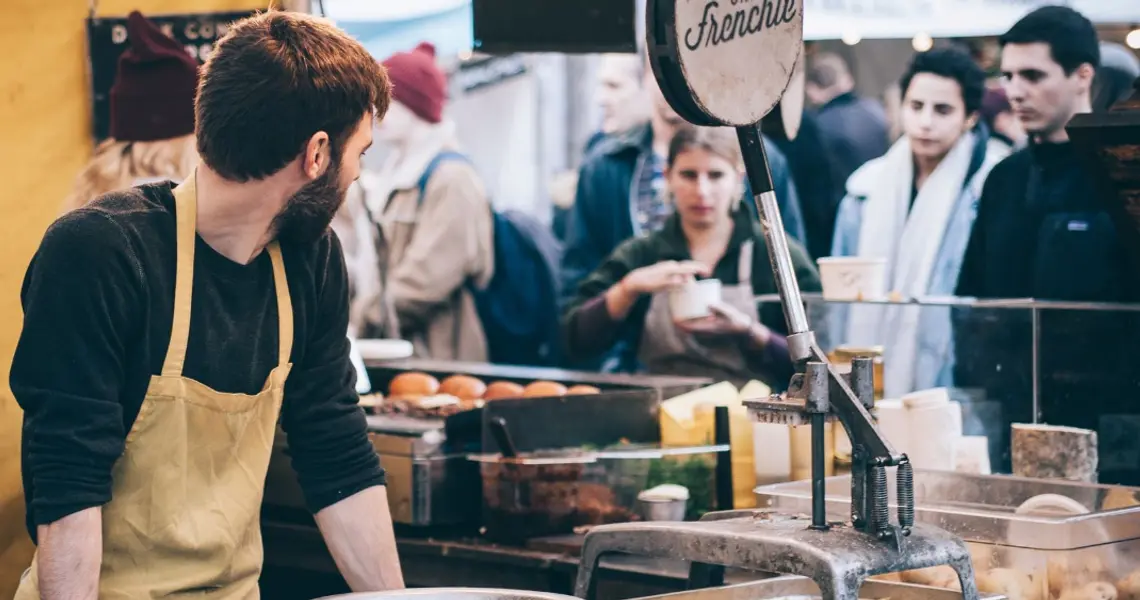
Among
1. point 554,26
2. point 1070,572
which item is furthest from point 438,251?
point 1070,572

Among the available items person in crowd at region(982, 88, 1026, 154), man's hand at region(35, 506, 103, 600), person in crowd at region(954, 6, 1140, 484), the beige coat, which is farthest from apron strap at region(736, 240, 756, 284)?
man's hand at region(35, 506, 103, 600)

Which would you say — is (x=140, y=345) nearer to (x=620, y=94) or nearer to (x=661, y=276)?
(x=661, y=276)

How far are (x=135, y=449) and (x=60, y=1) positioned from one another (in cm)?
189

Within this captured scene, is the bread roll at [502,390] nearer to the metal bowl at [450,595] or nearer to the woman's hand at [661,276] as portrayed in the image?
the woman's hand at [661,276]

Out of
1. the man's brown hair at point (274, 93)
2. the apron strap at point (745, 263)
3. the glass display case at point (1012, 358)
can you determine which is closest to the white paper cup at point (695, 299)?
the apron strap at point (745, 263)

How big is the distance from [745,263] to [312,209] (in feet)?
8.42

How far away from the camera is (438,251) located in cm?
556

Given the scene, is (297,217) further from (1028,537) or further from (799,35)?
(1028,537)

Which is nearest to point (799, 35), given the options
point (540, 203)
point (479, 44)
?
point (479, 44)

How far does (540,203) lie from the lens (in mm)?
5887

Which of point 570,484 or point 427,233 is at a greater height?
point 427,233

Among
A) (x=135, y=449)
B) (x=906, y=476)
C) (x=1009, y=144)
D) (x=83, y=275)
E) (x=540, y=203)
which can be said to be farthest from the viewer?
(x=540, y=203)

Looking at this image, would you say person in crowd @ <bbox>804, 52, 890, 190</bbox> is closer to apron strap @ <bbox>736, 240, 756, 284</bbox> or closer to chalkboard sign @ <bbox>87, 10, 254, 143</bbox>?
apron strap @ <bbox>736, 240, 756, 284</bbox>

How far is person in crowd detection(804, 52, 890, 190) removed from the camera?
440 cm
